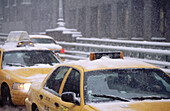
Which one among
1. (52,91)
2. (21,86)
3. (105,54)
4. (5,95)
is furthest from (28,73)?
(105,54)

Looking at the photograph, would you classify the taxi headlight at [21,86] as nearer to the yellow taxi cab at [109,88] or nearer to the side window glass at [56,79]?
the side window glass at [56,79]

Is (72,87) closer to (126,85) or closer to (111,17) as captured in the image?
(126,85)

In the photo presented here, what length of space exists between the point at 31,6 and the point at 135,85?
4012 centimetres

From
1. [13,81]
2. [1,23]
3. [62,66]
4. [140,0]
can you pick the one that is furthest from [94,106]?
[1,23]

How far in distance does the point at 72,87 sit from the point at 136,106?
116cm

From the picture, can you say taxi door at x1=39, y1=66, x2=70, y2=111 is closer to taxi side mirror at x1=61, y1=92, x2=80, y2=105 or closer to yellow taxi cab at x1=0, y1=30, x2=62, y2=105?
taxi side mirror at x1=61, y1=92, x2=80, y2=105

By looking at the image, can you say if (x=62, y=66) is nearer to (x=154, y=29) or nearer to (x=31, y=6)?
(x=154, y=29)

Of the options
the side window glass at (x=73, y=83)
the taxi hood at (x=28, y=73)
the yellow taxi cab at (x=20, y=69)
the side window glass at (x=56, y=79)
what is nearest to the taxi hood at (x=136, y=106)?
the side window glass at (x=73, y=83)

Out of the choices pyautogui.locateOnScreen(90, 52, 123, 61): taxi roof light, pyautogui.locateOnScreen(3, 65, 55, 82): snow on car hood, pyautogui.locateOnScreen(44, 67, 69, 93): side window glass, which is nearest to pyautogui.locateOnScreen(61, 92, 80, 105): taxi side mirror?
pyautogui.locateOnScreen(44, 67, 69, 93): side window glass

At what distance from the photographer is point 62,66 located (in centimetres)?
561

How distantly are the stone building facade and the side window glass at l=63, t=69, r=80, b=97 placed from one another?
1718 cm

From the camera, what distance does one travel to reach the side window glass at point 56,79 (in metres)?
5.44

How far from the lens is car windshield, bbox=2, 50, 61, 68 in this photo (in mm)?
9195

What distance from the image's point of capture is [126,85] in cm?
482
